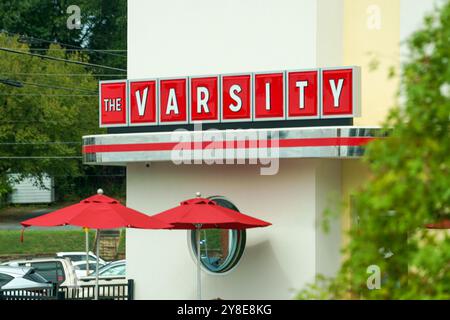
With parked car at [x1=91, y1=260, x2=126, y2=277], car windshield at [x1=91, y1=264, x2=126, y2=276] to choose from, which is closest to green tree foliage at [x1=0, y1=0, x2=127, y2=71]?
parked car at [x1=91, y1=260, x2=126, y2=277]

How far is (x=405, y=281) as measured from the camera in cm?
634

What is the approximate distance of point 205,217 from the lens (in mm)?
16984

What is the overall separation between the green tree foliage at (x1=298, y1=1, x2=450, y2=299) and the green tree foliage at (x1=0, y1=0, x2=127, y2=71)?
54701mm

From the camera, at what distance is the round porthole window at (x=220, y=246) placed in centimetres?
1889

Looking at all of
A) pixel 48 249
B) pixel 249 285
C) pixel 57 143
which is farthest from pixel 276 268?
pixel 57 143

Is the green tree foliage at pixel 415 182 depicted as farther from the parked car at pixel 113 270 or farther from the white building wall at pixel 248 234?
the parked car at pixel 113 270

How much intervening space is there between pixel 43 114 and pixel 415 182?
159ft

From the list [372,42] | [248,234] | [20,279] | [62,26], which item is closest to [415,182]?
[372,42]

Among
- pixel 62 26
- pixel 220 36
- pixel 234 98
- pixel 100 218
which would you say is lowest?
pixel 100 218

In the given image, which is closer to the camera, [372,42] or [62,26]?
[372,42]

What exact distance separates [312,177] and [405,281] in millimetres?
11862

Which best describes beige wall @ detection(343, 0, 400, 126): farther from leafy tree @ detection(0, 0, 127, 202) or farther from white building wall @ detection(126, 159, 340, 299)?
leafy tree @ detection(0, 0, 127, 202)

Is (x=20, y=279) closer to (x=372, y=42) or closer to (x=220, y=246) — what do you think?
(x=220, y=246)

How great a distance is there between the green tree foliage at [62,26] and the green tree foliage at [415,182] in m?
54.7
